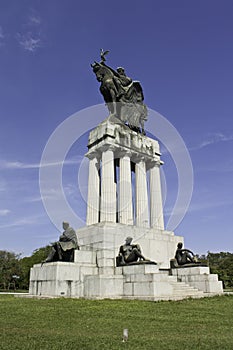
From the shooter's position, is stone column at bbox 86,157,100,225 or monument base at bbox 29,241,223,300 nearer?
monument base at bbox 29,241,223,300

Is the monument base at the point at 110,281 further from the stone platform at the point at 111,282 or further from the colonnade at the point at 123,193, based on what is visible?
the colonnade at the point at 123,193

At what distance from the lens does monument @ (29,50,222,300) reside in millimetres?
18234

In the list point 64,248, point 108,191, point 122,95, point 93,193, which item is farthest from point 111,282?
point 122,95

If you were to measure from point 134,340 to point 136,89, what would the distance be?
2704 cm

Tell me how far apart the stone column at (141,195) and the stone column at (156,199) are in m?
0.99

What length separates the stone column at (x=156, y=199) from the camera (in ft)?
88.1

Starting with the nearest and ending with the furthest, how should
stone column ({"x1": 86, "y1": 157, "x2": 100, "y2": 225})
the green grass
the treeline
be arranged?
the green grass → stone column ({"x1": 86, "y1": 157, "x2": 100, "y2": 225}) → the treeline

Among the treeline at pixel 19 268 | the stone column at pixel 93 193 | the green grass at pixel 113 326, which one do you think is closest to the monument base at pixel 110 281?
the green grass at pixel 113 326

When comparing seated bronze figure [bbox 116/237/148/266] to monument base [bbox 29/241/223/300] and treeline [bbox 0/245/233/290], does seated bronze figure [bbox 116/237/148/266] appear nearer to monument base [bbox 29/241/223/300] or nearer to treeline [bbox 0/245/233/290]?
monument base [bbox 29/241/223/300]

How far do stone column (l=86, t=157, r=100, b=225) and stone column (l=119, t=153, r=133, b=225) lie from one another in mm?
2049

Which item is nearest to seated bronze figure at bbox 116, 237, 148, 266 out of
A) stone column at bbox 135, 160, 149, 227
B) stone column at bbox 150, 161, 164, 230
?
stone column at bbox 135, 160, 149, 227

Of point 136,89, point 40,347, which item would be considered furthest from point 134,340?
point 136,89

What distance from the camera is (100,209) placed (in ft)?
83.0

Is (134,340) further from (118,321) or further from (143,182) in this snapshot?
(143,182)
